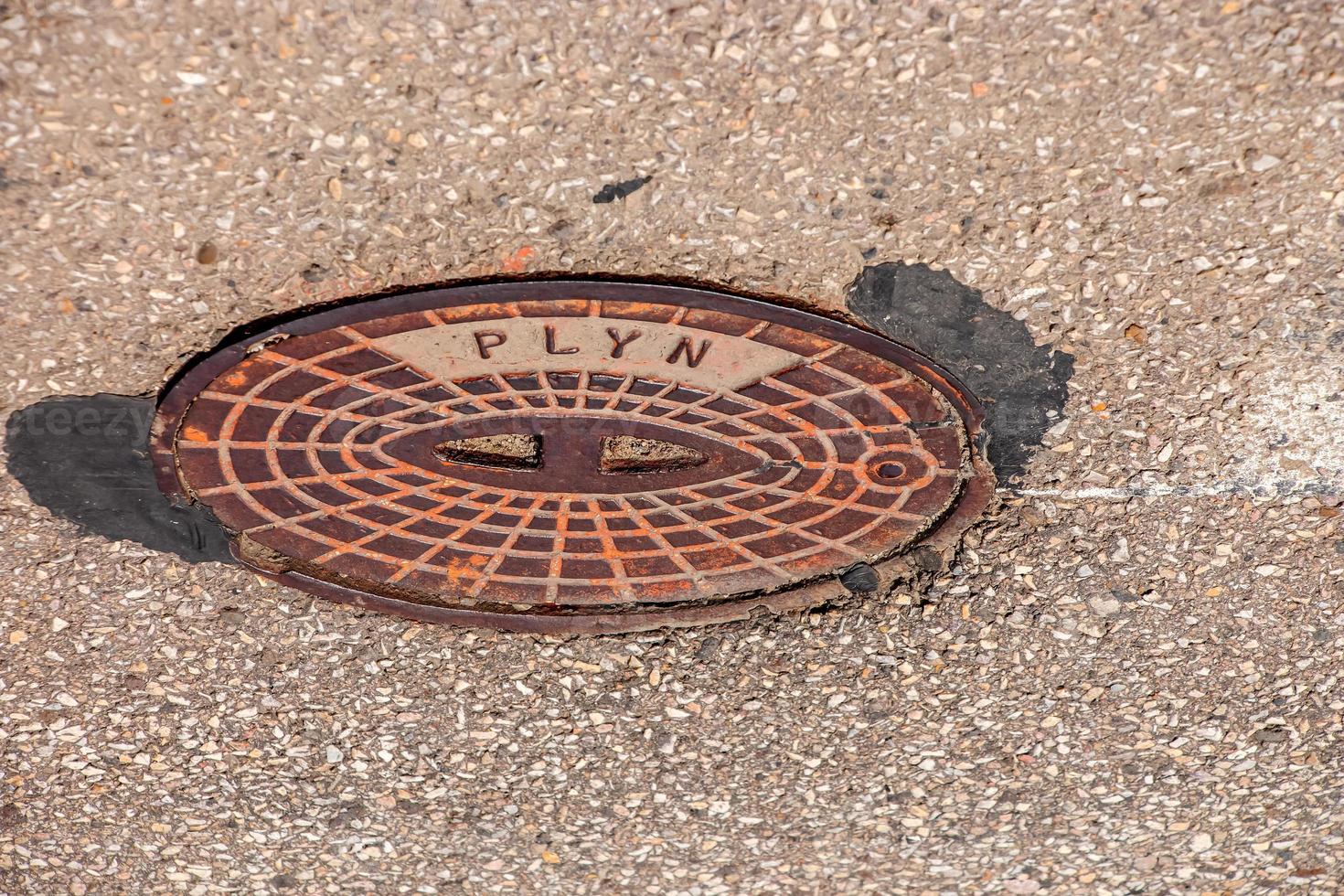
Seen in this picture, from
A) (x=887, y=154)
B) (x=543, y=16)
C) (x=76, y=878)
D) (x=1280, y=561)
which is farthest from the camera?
(x=76, y=878)

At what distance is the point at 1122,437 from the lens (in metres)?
2.01

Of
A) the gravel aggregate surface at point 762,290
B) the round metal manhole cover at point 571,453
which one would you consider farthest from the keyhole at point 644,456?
the gravel aggregate surface at point 762,290

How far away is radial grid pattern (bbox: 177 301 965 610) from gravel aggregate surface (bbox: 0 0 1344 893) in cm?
11

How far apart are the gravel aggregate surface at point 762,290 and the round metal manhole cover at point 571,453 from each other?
7 centimetres

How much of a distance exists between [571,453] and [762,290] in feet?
1.74

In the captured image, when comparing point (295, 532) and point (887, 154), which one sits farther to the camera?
point (295, 532)

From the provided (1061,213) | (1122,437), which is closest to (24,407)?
(1061,213)

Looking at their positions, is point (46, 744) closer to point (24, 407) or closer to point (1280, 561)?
point (24, 407)

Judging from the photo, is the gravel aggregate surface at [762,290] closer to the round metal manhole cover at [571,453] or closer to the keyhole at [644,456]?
the round metal manhole cover at [571,453]

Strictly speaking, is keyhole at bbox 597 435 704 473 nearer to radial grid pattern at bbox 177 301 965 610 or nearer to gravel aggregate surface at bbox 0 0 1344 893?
radial grid pattern at bbox 177 301 965 610

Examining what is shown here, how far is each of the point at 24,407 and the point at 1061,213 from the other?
5.68 feet

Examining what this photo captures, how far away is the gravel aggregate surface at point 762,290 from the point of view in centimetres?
159

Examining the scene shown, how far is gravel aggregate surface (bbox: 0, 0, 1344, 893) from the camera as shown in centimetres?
159

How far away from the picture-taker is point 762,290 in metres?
1.80
